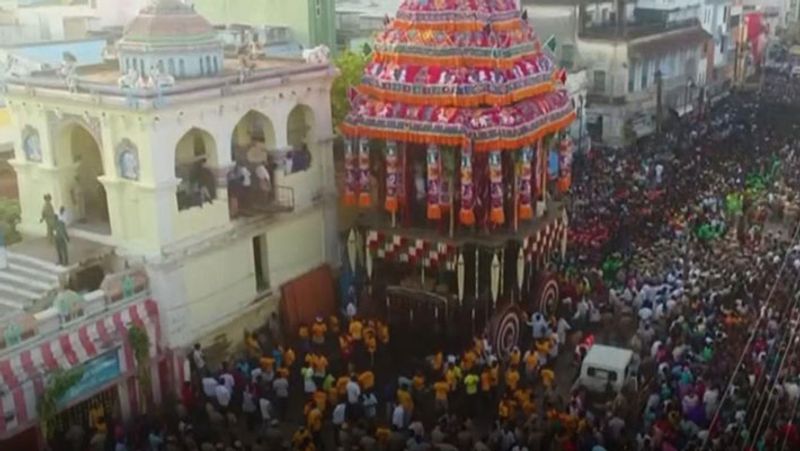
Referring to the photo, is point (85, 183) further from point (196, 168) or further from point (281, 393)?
point (281, 393)

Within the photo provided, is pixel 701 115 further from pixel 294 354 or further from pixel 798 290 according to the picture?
pixel 294 354

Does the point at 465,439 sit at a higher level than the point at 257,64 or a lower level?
lower

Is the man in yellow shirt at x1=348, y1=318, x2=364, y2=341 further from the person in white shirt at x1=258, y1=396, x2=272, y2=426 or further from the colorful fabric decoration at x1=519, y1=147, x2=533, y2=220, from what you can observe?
the colorful fabric decoration at x1=519, y1=147, x2=533, y2=220

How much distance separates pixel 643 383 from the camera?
16562mm

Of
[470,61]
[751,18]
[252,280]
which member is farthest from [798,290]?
[751,18]

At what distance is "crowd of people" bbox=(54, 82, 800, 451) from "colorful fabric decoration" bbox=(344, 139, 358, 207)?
7.58 ft

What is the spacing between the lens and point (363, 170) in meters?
19.7

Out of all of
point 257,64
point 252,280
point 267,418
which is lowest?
point 267,418

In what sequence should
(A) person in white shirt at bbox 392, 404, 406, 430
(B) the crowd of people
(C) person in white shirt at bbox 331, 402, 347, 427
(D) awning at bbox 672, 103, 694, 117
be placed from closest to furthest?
1. (B) the crowd of people
2. (A) person in white shirt at bbox 392, 404, 406, 430
3. (C) person in white shirt at bbox 331, 402, 347, 427
4. (D) awning at bbox 672, 103, 694, 117

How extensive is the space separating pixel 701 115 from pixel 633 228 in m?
17.6

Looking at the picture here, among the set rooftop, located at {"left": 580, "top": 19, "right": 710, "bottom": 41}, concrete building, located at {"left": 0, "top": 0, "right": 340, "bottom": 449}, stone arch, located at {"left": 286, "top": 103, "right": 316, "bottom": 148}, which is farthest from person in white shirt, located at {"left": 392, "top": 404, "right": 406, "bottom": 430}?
rooftop, located at {"left": 580, "top": 19, "right": 710, "bottom": 41}

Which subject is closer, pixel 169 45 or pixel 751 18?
pixel 169 45

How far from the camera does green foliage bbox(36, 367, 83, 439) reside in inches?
567

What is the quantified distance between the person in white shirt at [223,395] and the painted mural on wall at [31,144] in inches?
224
